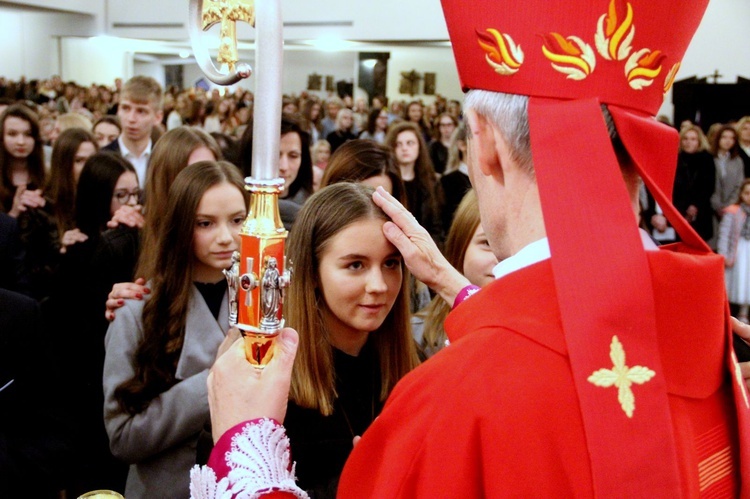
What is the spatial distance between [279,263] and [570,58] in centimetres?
50

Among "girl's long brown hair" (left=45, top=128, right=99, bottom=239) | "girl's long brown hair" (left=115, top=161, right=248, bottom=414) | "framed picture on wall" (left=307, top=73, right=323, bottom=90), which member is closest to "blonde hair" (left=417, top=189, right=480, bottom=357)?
"girl's long brown hair" (left=115, top=161, right=248, bottom=414)

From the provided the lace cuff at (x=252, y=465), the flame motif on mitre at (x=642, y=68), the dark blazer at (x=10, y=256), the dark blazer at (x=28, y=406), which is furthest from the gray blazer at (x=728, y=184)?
the lace cuff at (x=252, y=465)

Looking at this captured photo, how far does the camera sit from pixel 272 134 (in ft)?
3.86

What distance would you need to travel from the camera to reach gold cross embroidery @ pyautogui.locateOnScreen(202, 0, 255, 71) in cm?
121

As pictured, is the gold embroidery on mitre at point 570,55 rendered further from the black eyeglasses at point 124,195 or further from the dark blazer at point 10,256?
→ the black eyeglasses at point 124,195

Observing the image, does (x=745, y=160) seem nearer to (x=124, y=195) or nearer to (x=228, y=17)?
(x=124, y=195)

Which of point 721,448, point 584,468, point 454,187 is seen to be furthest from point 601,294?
point 454,187

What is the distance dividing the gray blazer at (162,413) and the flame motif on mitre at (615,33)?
145 centimetres

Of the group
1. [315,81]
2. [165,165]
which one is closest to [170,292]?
[165,165]

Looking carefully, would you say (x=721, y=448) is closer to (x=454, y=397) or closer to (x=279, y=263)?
(x=454, y=397)

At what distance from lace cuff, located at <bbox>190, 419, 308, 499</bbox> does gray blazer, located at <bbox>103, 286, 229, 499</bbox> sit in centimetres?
88

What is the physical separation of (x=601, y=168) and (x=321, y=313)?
101 centimetres

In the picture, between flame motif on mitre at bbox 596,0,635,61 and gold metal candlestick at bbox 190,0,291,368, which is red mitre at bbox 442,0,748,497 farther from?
gold metal candlestick at bbox 190,0,291,368

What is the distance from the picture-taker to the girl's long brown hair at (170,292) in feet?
7.38
